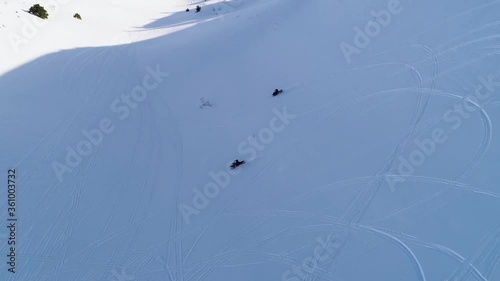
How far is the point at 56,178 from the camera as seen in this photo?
11.3m

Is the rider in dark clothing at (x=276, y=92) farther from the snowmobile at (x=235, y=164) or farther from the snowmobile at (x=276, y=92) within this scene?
the snowmobile at (x=235, y=164)

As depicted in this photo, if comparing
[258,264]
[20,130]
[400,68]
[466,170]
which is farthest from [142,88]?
[466,170]

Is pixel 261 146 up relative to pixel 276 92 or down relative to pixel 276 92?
down

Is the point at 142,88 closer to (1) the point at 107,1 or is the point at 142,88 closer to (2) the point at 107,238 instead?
(2) the point at 107,238

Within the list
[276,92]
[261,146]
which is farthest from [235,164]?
[276,92]

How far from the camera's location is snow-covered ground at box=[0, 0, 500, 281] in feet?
30.5

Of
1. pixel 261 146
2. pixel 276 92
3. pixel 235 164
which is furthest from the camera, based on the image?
pixel 276 92

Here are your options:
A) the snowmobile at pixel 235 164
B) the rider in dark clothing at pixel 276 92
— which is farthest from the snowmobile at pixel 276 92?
the snowmobile at pixel 235 164

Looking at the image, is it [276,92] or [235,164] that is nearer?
[235,164]

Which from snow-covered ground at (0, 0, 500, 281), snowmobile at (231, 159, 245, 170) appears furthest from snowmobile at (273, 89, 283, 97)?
snowmobile at (231, 159, 245, 170)

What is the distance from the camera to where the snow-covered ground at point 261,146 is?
366 inches

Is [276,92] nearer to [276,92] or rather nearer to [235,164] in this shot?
[276,92]

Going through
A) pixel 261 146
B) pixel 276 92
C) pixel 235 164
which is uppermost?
pixel 276 92

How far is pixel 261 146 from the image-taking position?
475 inches
